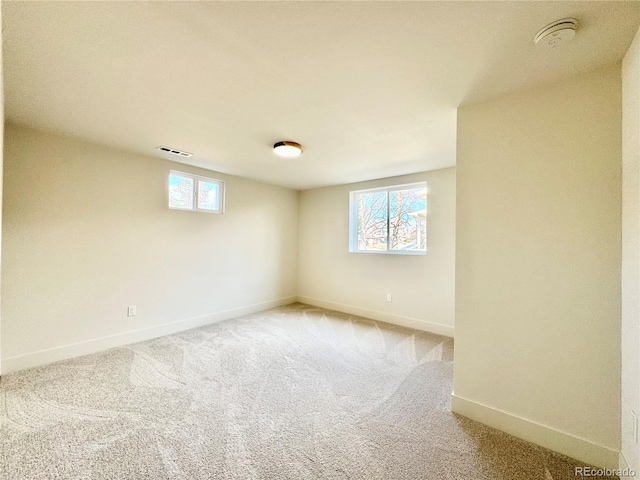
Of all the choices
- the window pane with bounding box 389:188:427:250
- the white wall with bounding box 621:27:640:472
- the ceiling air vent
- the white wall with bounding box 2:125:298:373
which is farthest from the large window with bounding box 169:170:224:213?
the white wall with bounding box 621:27:640:472

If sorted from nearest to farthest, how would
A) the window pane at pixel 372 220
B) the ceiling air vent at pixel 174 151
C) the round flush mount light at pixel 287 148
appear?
the round flush mount light at pixel 287 148
the ceiling air vent at pixel 174 151
the window pane at pixel 372 220

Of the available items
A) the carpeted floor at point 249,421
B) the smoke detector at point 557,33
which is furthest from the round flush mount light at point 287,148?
the carpeted floor at point 249,421

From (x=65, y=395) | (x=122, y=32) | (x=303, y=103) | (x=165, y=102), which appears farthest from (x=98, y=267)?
(x=303, y=103)

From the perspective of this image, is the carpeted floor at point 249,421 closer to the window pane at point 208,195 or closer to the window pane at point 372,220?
the window pane at point 372,220

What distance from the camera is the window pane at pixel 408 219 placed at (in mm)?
3883

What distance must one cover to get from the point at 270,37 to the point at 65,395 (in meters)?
2.99

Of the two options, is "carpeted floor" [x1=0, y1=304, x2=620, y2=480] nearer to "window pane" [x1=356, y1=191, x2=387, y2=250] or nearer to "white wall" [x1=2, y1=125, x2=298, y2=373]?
"white wall" [x1=2, y1=125, x2=298, y2=373]

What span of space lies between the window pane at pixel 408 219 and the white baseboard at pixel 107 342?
284 cm

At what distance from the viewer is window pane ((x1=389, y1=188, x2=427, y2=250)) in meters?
3.88

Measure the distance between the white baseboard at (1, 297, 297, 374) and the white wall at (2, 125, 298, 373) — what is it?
0.03 feet

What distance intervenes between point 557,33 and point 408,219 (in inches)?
115

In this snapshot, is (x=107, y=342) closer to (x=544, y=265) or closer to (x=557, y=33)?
(x=544, y=265)

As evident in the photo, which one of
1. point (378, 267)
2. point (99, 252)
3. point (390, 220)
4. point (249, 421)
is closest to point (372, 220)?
point (390, 220)

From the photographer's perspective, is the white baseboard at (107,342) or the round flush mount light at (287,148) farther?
the round flush mount light at (287,148)
